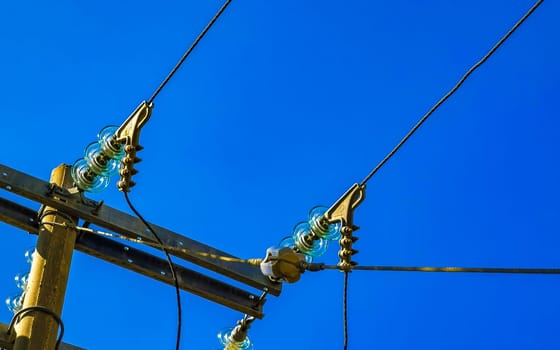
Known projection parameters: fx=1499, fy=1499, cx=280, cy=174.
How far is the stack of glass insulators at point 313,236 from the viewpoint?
8.98 meters

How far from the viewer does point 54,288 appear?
28.2 feet

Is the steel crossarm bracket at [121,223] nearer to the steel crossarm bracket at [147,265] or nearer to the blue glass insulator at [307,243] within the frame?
the steel crossarm bracket at [147,265]

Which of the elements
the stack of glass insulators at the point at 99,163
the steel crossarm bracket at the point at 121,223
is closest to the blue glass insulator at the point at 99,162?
the stack of glass insulators at the point at 99,163

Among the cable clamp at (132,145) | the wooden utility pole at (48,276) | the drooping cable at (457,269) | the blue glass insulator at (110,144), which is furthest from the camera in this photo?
the blue glass insulator at (110,144)

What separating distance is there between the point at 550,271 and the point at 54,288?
3187mm

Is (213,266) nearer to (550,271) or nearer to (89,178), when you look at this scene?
(89,178)

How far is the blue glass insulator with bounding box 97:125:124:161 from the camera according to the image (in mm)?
8898

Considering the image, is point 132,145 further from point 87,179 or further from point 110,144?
point 87,179

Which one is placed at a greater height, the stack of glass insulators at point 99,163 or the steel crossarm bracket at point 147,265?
the stack of glass insulators at point 99,163

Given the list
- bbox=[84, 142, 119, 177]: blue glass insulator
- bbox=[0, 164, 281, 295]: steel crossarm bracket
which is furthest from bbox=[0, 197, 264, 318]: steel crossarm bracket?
bbox=[84, 142, 119, 177]: blue glass insulator

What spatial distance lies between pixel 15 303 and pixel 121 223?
2.62 feet

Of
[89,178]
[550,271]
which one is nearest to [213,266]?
[89,178]

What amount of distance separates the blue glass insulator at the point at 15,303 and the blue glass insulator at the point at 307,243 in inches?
66.0

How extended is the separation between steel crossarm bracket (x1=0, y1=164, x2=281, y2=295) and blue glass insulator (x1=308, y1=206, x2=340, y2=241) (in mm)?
564
